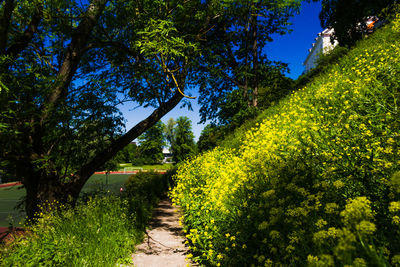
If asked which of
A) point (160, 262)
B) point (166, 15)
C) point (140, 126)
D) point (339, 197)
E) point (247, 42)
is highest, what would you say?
point (247, 42)

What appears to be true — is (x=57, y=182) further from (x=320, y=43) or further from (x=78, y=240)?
(x=320, y=43)

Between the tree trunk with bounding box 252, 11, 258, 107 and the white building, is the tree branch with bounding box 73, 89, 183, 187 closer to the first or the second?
the tree trunk with bounding box 252, 11, 258, 107

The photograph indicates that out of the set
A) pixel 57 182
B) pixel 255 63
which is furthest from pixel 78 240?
pixel 255 63

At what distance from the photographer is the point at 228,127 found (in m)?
14.7

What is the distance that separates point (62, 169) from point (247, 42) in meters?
13.4

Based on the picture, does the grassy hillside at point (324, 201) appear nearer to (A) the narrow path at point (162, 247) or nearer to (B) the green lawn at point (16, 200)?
(A) the narrow path at point (162, 247)

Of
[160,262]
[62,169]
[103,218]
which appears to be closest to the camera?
[160,262]

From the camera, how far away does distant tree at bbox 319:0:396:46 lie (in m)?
16.1

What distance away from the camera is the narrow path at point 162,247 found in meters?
4.24

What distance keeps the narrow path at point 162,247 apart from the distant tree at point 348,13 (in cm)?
1856

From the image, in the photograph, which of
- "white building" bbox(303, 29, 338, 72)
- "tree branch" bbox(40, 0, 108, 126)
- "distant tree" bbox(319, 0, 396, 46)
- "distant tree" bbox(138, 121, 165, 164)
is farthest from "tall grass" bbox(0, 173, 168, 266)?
"distant tree" bbox(138, 121, 165, 164)

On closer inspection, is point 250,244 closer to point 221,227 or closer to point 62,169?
point 221,227

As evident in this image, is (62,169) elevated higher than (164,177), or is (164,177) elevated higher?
(62,169)

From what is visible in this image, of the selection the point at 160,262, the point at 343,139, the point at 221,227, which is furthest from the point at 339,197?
the point at 160,262
